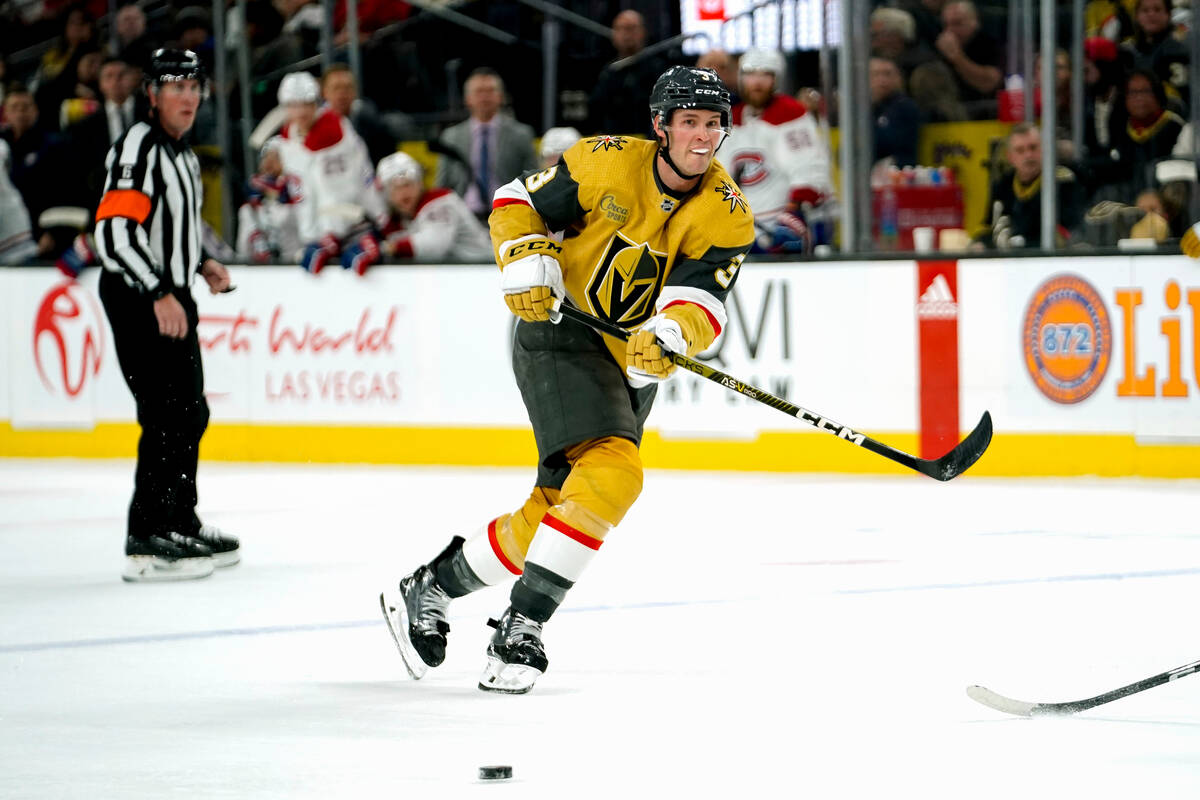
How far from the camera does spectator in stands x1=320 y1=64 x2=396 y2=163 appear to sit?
30.7ft

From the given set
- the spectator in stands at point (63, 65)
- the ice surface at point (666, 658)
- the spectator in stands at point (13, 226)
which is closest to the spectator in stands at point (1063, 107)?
the ice surface at point (666, 658)

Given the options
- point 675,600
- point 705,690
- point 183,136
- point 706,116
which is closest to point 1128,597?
point 675,600

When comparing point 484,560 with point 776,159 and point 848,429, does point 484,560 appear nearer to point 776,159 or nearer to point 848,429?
point 848,429

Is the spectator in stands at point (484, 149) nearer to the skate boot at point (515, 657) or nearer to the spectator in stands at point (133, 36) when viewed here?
the spectator in stands at point (133, 36)

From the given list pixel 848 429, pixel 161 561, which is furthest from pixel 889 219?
pixel 848 429

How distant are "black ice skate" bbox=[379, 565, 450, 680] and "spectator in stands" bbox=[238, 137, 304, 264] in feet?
17.9

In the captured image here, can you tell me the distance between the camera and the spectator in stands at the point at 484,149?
359 inches

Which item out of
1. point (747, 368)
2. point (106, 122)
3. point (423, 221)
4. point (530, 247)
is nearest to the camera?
point (530, 247)

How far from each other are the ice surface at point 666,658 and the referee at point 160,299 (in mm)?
206

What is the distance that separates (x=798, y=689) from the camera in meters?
3.93

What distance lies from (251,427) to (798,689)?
5.54m

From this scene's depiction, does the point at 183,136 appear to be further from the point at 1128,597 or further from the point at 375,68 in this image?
the point at 375,68

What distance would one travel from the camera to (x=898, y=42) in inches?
330

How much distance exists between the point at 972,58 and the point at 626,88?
1.69 meters
